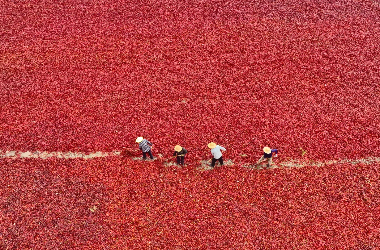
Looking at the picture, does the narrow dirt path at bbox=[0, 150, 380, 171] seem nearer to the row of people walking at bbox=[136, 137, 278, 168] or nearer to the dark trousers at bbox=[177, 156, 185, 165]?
the dark trousers at bbox=[177, 156, 185, 165]

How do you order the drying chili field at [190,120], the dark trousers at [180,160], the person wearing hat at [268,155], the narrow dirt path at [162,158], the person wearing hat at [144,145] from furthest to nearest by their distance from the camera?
the narrow dirt path at [162,158] → the dark trousers at [180,160] → the person wearing hat at [144,145] → the person wearing hat at [268,155] → the drying chili field at [190,120]

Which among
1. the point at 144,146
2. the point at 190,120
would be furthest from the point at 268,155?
the point at 144,146

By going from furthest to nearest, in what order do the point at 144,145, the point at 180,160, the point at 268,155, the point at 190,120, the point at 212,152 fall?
the point at 190,120, the point at 180,160, the point at 144,145, the point at 212,152, the point at 268,155

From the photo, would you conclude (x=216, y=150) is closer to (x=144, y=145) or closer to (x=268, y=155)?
(x=268, y=155)

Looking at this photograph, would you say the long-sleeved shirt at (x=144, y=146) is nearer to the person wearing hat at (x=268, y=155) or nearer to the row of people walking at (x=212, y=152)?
the row of people walking at (x=212, y=152)

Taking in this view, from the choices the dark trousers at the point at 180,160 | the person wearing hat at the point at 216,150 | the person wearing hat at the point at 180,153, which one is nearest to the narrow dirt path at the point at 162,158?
the dark trousers at the point at 180,160

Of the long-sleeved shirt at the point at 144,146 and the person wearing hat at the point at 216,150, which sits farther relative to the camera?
the long-sleeved shirt at the point at 144,146

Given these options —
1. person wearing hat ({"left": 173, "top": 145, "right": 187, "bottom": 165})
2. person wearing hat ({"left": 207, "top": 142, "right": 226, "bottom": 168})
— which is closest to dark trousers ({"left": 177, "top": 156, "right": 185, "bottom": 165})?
person wearing hat ({"left": 173, "top": 145, "right": 187, "bottom": 165})
